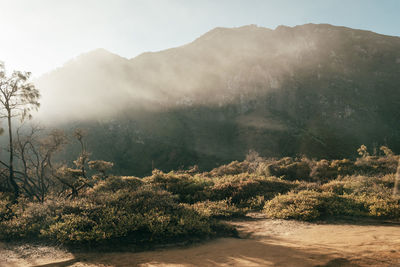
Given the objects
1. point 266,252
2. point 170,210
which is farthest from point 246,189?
point 266,252

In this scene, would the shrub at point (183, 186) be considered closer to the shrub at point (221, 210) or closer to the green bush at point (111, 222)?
the shrub at point (221, 210)

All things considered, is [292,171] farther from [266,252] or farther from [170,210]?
[266,252]

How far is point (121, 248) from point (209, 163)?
5774 cm

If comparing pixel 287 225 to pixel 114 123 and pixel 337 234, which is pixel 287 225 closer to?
pixel 337 234

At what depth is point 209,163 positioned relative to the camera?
6394cm

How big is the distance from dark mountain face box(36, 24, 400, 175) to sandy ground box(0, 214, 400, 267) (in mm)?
55376

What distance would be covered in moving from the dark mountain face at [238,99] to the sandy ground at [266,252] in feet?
182

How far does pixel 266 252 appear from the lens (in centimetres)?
587

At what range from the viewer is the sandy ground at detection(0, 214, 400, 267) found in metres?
5.21

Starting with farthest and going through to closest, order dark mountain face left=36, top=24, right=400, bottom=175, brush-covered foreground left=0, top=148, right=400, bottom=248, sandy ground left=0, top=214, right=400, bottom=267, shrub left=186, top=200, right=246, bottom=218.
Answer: dark mountain face left=36, top=24, right=400, bottom=175 → shrub left=186, top=200, right=246, bottom=218 → brush-covered foreground left=0, top=148, right=400, bottom=248 → sandy ground left=0, top=214, right=400, bottom=267

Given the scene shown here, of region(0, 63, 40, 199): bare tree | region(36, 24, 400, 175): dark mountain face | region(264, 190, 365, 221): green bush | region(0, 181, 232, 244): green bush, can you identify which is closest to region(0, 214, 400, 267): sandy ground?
region(0, 181, 232, 244): green bush

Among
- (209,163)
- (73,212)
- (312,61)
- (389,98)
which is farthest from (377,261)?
(312,61)

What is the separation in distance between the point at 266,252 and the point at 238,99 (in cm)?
8753

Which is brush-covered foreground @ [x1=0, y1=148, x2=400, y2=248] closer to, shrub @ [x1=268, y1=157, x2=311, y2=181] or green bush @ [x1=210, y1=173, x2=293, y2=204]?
green bush @ [x1=210, y1=173, x2=293, y2=204]
